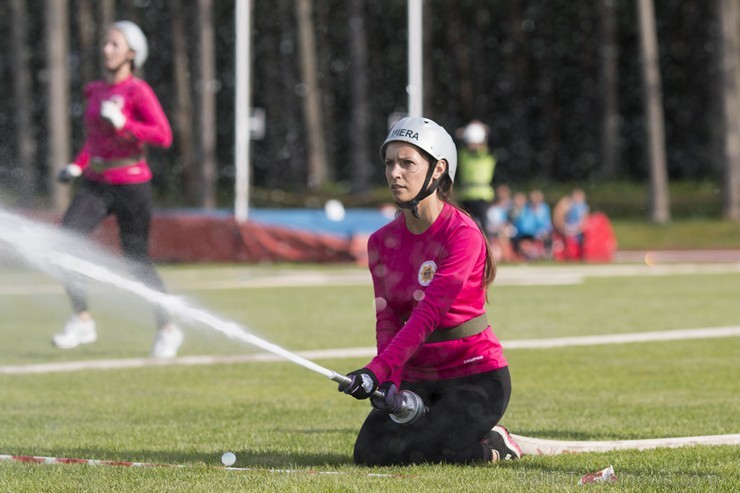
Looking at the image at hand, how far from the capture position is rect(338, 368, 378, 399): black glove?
5254 millimetres

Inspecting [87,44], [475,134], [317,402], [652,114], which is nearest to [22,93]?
[87,44]

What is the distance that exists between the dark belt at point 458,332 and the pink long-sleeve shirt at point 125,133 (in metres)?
5.00

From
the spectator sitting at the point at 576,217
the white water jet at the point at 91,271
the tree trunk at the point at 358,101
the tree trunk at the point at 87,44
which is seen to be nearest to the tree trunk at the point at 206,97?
the tree trunk at the point at 358,101

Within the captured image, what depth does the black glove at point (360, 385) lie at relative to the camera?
5254 millimetres

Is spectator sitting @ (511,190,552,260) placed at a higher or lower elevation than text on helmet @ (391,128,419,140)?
lower

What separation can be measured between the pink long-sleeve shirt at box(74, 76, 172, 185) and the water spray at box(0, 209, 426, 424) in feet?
7.06

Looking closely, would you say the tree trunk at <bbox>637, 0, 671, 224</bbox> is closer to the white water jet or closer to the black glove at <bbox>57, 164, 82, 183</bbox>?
the black glove at <bbox>57, 164, 82, 183</bbox>

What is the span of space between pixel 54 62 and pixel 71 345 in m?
29.8

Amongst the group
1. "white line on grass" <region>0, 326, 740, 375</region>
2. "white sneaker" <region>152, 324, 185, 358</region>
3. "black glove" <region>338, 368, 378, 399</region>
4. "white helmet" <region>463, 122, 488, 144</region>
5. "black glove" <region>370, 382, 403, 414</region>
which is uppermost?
"white helmet" <region>463, 122, 488, 144</region>

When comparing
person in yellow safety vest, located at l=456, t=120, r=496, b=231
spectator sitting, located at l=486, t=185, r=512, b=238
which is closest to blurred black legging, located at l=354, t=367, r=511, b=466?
person in yellow safety vest, located at l=456, t=120, r=496, b=231

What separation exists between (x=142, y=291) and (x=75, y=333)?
5.44 m

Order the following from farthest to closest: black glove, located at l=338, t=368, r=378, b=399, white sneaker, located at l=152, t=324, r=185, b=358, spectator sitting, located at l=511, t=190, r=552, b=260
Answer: spectator sitting, located at l=511, t=190, r=552, b=260 < white sneaker, located at l=152, t=324, r=185, b=358 < black glove, located at l=338, t=368, r=378, b=399

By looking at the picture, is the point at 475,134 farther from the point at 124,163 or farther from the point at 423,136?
the point at 423,136

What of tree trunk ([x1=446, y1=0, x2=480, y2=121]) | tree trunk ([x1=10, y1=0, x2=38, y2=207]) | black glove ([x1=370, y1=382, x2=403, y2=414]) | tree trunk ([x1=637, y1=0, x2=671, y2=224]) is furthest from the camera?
tree trunk ([x1=446, y1=0, x2=480, y2=121])
